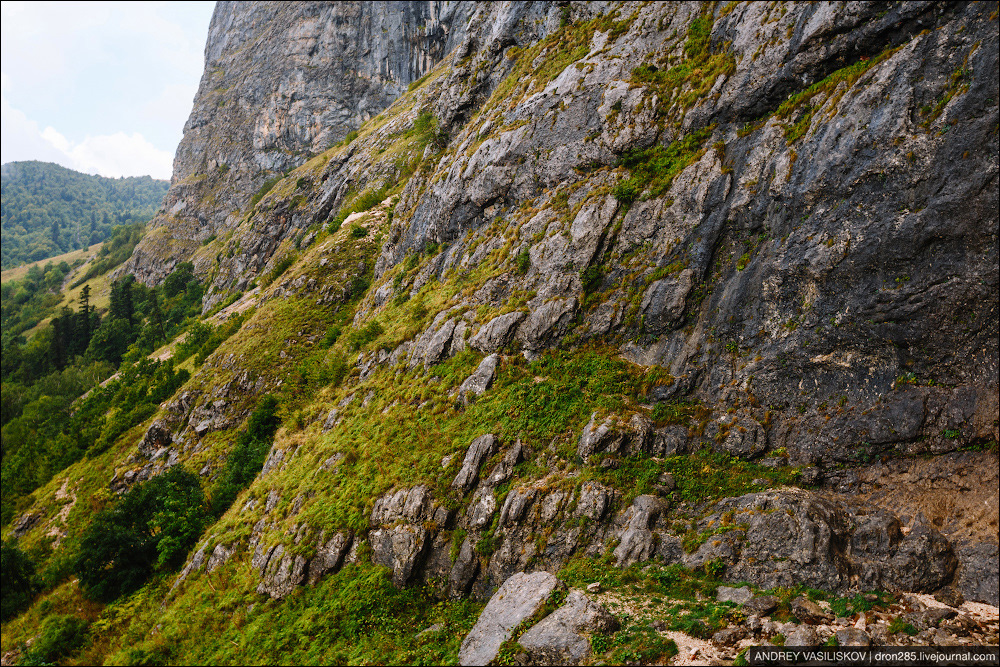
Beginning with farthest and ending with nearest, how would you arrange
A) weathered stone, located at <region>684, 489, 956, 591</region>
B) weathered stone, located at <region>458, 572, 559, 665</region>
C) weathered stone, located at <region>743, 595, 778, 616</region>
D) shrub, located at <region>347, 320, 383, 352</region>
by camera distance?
shrub, located at <region>347, 320, 383, 352</region>
weathered stone, located at <region>458, 572, 559, 665</region>
weathered stone, located at <region>684, 489, 956, 591</region>
weathered stone, located at <region>743, 595, 778, 616</region>

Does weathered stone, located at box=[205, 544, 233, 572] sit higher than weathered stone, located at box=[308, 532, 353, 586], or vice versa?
weathered stone, located at box=[308, 532, 353, 586]

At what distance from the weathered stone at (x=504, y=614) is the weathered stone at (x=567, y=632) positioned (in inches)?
24.6

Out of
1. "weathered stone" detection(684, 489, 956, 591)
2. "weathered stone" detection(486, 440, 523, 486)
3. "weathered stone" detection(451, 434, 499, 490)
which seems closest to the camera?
"weathered stone" detection(684, 489, 956, 591)

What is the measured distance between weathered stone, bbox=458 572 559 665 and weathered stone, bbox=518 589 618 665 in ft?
2.05

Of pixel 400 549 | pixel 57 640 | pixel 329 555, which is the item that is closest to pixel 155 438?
pixel 57 640

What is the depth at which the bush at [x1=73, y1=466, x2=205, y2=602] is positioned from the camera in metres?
24.2

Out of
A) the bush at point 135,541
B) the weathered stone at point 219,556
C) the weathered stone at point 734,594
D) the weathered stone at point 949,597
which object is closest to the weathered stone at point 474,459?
the weathered stone at point 734,594

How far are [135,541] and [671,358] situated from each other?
30020 mm

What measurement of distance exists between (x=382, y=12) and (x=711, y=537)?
126 m

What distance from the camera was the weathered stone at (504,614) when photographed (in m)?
11.4

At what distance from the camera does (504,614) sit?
12109mm

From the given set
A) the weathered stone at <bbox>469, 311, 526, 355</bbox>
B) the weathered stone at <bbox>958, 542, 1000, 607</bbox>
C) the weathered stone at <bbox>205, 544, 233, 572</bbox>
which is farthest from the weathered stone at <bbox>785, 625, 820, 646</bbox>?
the weathered stone at <bbox>205, 544, 233, 572</bbox>

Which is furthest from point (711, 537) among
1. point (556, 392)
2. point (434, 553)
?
point (434, 553)

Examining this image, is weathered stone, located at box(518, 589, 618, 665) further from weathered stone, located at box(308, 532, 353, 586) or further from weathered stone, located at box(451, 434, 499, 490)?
weathered stone, located at box(308, 532, 353, 586)
